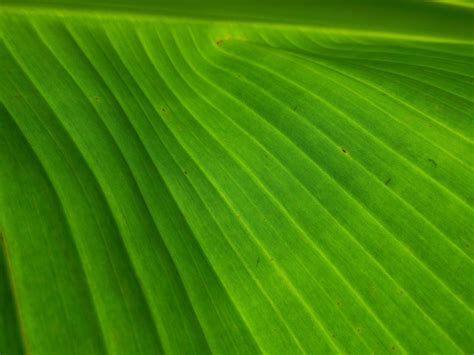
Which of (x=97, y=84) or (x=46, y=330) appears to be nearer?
(x=46, y=330)

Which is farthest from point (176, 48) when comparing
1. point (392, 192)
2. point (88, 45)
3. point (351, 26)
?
point (392, 192)

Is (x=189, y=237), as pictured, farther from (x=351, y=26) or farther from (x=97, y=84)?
(x=351, y=26)

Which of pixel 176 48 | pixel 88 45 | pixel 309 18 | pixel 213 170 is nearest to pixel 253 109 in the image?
pixel 213 170

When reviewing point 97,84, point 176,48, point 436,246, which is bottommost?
point 436,246

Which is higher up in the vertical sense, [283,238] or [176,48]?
[176,48]

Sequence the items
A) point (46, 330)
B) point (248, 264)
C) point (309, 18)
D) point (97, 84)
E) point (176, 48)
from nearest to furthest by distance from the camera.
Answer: point (46, 330) → point (248, 264) → point (97, 84) → point (176, 48) → point (309, 18)

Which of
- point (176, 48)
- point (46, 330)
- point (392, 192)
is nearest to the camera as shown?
point (46, 330)
